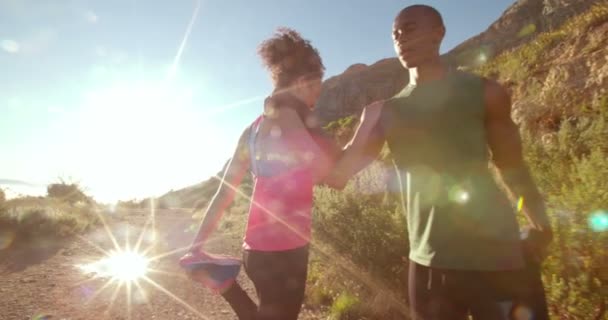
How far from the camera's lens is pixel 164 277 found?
775cm

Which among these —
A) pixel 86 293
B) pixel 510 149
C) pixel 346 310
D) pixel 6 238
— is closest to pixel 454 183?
pixel 510 149

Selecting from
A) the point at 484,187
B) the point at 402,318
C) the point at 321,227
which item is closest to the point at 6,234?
the point at 321,227

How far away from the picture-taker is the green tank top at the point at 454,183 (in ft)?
4.76

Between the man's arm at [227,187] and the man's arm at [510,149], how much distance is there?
121 centimetres

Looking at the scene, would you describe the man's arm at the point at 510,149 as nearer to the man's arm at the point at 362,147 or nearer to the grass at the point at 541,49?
the man's arm at the point at 362,147

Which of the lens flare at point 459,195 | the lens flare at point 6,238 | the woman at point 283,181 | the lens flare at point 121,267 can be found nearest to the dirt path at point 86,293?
the lens flare at point 121,267

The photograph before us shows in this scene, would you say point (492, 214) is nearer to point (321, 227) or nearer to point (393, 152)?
point (393, 152)

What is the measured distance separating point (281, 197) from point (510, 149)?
1.05 meters

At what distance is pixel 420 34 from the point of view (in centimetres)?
167

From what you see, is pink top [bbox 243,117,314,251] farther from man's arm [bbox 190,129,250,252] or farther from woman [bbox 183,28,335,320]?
man's arm [bbox 190,129,250,252]

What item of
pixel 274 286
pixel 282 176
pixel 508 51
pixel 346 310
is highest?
pixel 508 51

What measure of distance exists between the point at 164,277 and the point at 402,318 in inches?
210

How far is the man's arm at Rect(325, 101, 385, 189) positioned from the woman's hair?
38 centimetres

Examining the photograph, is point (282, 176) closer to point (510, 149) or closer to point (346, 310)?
point (510, 149)
